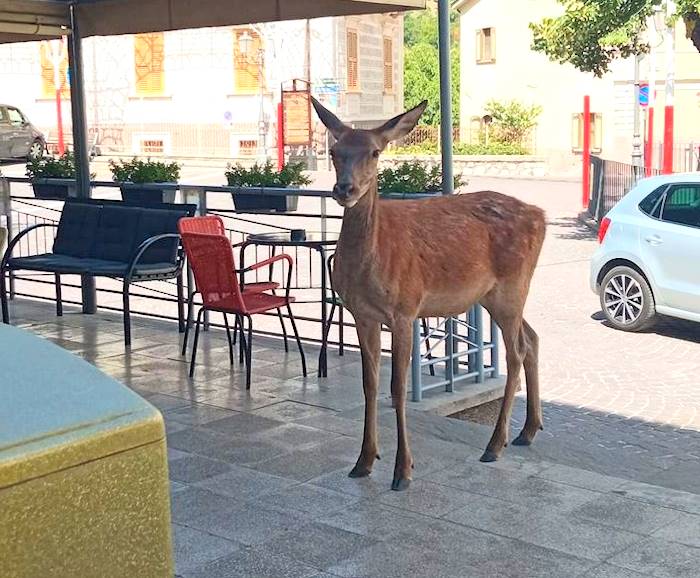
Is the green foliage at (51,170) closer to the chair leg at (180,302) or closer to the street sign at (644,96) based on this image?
the chair leg at (180,302)

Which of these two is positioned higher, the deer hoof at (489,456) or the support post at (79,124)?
the support post at (79,124)

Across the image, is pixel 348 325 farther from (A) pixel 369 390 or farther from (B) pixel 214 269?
(A) pixel 369 390

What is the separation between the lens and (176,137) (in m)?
44.3

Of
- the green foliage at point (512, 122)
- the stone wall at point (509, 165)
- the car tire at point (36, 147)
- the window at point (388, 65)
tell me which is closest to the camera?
the stone wall at point (509, 165)

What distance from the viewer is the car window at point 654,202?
37.1 ft

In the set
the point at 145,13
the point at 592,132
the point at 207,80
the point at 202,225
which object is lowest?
the point at 202,225

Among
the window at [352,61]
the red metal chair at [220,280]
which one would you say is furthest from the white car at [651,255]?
the window at [352,61]

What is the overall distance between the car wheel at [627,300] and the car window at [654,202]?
0.60 meters

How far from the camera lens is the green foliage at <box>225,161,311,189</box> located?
9508 millimetres

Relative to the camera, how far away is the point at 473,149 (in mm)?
38312

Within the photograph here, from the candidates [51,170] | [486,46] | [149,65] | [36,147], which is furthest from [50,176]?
[486,46]

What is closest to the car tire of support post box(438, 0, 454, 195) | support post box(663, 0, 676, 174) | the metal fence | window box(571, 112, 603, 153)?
window box(571, 112, 603, 153)

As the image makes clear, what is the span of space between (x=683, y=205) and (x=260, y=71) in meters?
33.0

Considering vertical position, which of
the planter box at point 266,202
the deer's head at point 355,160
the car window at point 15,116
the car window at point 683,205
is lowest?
the car window at point 683,205
